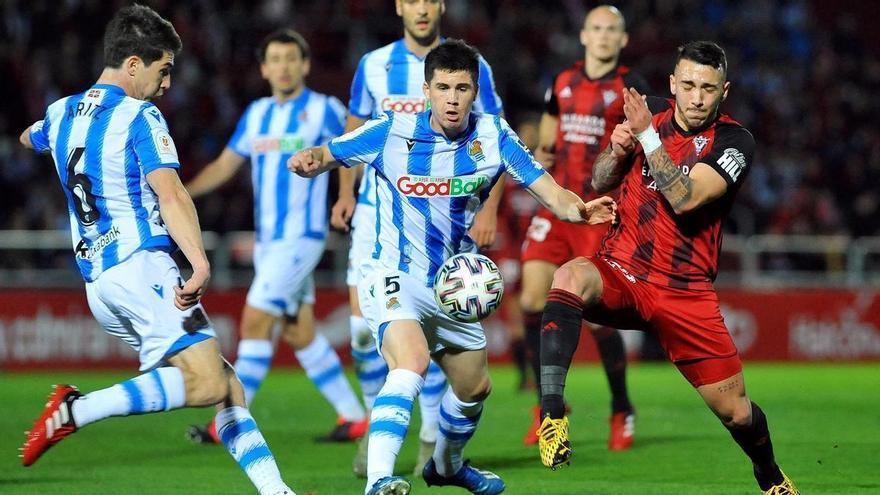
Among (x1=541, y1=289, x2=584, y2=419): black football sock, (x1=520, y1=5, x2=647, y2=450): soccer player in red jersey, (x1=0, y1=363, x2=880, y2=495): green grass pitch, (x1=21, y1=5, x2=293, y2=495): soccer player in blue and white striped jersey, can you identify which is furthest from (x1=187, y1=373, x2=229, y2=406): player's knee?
(x1=520, y1=5, x2=647, y2=450): soccer player in red jersey

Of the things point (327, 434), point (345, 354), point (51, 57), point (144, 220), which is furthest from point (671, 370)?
point (144, 220)

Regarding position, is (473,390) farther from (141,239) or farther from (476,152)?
(141,239)

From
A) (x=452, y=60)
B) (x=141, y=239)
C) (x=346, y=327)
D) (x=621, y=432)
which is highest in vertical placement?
(x=452, y=60)

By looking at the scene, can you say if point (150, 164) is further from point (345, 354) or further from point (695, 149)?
point (345, 354)

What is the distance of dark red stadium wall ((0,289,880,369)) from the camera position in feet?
49.9

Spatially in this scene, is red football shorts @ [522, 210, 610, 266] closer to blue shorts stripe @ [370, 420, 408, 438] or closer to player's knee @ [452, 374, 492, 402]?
player's knee @ [452, 374, 492, 402]

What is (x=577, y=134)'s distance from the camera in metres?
9.05

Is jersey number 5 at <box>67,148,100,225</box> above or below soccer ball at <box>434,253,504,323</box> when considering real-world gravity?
above

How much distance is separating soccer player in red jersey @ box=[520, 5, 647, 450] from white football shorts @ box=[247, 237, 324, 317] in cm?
168

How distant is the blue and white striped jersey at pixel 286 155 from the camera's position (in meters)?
9.63

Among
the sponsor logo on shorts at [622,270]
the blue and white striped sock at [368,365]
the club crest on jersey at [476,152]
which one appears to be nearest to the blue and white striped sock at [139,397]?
the club crest on jersey at [476,152]

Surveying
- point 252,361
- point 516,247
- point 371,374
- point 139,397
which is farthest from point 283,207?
point 516,247

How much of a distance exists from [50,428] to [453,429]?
→ 2064 millimetres

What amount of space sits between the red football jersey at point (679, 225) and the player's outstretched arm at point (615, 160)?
108 millimetres
